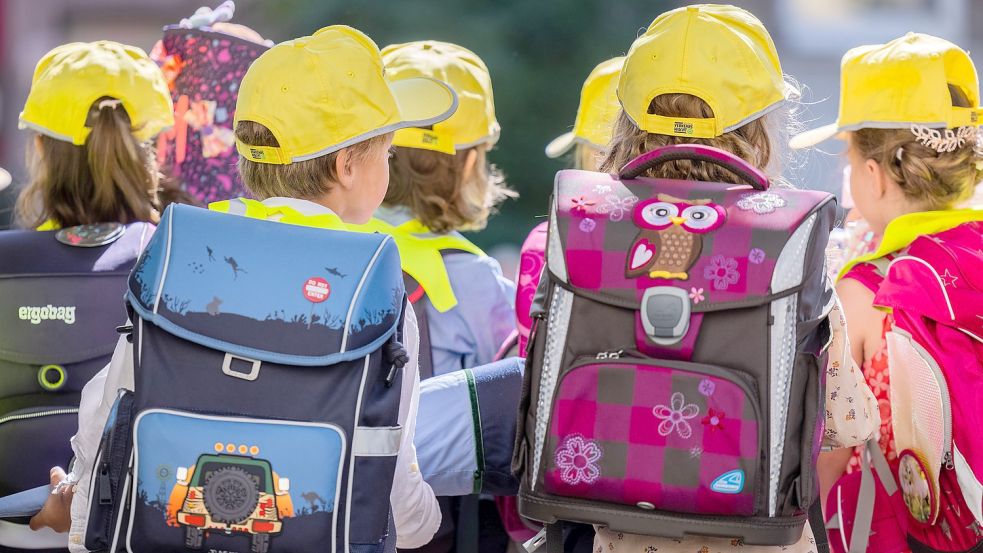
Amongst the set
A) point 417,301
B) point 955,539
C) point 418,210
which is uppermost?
point 418,210

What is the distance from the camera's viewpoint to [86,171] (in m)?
2.99

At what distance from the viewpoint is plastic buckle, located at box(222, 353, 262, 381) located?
6.52ft

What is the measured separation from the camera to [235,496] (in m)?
1.97

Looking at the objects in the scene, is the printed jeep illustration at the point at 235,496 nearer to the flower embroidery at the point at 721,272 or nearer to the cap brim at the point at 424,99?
the flower embroidery at the point at 721,272

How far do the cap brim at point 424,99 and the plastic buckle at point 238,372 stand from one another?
835mm

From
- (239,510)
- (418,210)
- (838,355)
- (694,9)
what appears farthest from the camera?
(418,210)

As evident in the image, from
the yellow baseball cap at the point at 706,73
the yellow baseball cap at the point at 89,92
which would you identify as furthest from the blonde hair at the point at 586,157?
the yellow baseball cap at the point at 89,92

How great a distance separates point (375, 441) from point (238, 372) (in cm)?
25

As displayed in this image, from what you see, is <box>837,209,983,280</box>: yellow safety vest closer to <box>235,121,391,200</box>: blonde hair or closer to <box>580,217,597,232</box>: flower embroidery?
<box>580,217,597,232</box>: flower embroidery

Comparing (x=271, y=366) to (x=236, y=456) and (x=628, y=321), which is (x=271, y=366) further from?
(x=628, y=321)

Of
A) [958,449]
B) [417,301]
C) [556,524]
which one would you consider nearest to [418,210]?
[417,301]

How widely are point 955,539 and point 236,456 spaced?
5.13 feet

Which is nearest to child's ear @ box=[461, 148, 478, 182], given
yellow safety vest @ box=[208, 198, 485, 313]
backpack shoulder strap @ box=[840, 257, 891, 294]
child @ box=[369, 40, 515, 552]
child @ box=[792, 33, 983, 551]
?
child @ box=[369, 40, 515, 552]

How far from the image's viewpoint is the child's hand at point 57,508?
2.34 metres
